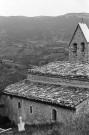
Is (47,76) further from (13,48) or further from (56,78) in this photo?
(13,48)

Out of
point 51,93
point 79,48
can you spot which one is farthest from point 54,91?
point 79,48

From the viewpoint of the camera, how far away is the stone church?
16.0 m

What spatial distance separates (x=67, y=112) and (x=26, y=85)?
5.99 meters

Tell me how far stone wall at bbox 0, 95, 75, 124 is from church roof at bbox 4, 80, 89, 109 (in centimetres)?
47

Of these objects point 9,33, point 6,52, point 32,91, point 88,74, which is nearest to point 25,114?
point 32,91

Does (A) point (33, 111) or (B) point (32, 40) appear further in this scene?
(B) point (32, 40)

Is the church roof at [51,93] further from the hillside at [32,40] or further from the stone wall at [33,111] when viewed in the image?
the hillside at [32,40]

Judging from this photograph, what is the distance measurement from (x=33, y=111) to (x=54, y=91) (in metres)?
2.27

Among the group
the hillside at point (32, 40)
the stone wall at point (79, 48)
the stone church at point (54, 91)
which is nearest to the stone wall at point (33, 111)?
the stone church at point (54, 91)

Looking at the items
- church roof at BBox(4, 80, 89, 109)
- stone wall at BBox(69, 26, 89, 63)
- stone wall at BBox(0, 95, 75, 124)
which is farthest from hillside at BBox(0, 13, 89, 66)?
church roof at BBox(4, 80, 89, 109)

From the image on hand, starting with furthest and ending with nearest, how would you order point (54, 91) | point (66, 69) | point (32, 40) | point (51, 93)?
point (32, 40), point (66, 69), point (54, 91), point (51, 93)

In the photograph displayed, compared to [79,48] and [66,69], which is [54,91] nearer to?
[66,69]

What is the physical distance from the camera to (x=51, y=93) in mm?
17422

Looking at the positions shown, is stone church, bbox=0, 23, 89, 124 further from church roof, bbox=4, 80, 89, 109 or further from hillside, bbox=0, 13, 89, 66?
hillside, bbox=0, 13, 89, 66
